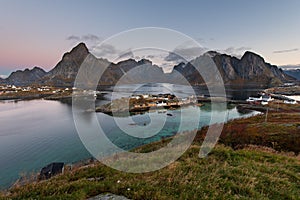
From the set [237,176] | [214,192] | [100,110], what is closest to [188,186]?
[214,192]

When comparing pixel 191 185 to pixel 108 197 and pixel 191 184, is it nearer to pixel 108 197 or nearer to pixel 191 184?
pixel 191 184

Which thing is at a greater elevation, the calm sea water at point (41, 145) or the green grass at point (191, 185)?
the green grass at point (191, 185)

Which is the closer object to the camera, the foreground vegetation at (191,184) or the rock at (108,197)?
the rock at (108,197)

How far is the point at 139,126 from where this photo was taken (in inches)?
1427

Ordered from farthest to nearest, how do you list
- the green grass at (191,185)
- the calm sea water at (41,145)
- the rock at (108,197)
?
the calm sea water at (41,145), the green grass at (191,185), the rock at (108,197)

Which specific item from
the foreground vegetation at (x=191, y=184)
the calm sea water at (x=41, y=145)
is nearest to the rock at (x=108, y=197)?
the foreground vegetation at (x=191, y=184)

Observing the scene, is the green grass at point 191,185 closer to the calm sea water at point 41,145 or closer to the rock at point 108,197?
the rock at point 108,197

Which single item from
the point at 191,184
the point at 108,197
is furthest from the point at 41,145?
the point at 191,184

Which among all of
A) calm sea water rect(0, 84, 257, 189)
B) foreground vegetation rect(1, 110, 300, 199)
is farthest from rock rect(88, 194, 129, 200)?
calm sea water rect(0, 84, 257, 189)

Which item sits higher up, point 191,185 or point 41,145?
point 191,185

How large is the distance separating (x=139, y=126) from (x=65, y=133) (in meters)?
13.2

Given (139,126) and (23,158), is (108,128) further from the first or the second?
(23,158)

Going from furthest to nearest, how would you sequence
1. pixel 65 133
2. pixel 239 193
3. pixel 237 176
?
pixel 65 133
pixel 237 176
pixel 239 193

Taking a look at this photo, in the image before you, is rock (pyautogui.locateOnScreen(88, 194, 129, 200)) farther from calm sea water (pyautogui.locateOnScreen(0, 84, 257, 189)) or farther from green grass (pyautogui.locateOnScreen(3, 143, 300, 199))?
calm sea water (pyautogui.locateOnScreen(0, 84, 257, 189))
